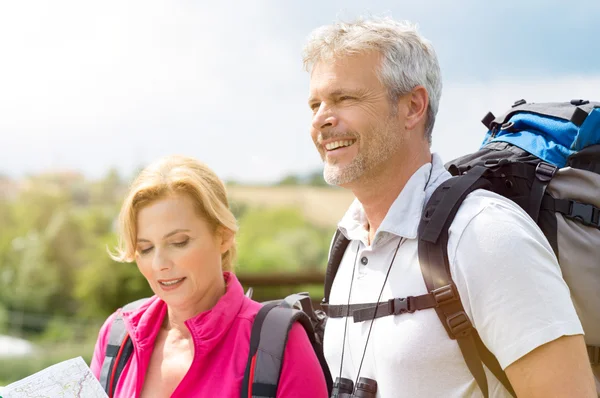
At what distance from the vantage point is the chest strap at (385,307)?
169 centimetres

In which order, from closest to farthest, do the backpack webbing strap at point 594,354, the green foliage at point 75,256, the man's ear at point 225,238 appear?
1. the backpack webbing strap at point 594,354
2. the man's ear at point 225,238
3. the green foliage at point 75,256

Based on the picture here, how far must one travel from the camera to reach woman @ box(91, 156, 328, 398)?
2031 millimetres

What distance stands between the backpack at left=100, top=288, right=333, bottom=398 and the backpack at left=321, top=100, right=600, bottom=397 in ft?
0.57

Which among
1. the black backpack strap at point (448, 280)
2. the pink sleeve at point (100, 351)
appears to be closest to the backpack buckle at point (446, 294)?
the black backpack strap at point (448, 280)

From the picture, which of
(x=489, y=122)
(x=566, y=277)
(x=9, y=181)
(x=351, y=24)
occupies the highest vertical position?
(x=351, y=24)

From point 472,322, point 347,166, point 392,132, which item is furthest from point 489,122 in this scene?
point 472,322

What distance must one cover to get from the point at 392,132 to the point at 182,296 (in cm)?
86

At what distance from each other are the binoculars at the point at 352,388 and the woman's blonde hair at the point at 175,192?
651 mm

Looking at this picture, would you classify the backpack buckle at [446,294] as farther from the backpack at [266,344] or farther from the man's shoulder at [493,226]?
the backpack at [266,344]

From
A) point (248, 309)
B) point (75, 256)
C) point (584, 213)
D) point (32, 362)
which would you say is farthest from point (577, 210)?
point (75, 256)

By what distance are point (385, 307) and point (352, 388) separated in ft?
0.90

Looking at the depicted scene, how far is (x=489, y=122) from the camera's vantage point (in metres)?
2.22

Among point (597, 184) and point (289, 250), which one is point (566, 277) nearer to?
point (597, 184)

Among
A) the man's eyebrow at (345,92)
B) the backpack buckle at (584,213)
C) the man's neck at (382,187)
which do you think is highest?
the man's eyebrow at (345,92)
